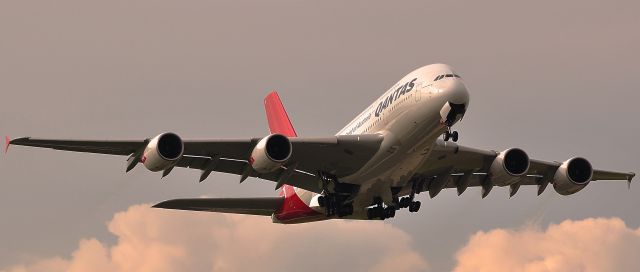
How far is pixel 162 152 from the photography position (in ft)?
159

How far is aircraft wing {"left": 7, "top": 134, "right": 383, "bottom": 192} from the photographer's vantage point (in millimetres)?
49281

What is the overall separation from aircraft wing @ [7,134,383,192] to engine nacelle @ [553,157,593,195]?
9733mm

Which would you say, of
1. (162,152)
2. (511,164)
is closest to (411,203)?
(511,164)

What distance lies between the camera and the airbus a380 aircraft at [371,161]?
159 ft

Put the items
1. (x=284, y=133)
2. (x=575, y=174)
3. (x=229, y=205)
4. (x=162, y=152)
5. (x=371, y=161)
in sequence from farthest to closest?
(x=284, y=133), (x=229, y=205), (x=575, y=174), (x=371, y=161), (x=162, y=152)

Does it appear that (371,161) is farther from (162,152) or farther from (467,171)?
(162,152)

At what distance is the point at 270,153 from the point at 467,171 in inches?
400

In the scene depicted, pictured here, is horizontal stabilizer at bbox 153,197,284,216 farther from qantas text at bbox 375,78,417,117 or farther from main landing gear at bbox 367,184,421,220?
qantas text at bbox 375,78,417,117

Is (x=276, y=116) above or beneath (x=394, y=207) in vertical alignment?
above

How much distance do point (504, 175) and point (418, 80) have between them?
23.4 feet

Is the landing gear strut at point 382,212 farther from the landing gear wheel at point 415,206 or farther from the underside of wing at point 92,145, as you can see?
the underside of wing at point 92,145

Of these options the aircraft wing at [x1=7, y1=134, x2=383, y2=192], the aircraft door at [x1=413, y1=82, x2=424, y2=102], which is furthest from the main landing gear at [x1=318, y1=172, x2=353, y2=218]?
the aircraft door at [x1=413, y1=82, x2=424, y2=102]

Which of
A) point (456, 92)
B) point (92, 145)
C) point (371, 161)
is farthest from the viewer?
point (371, 161)

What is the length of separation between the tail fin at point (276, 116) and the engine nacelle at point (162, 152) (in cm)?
1423
